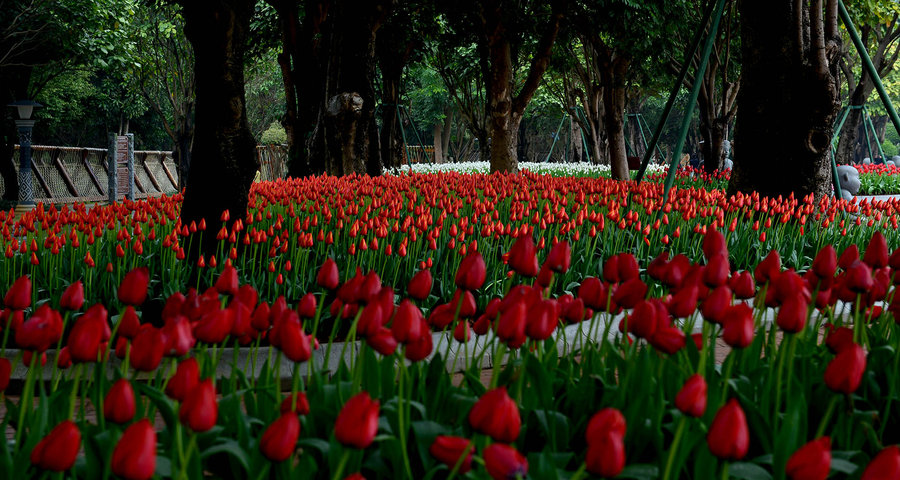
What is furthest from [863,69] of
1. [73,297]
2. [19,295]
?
[19,295]

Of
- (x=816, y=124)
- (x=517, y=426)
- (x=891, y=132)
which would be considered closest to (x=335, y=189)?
(x=816, y=124)

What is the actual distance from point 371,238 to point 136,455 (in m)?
5.11

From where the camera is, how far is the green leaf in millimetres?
1880

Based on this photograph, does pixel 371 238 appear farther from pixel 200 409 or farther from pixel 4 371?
pixel 200 409

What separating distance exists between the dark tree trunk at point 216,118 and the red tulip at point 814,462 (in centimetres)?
545

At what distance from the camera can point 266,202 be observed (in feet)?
26.0

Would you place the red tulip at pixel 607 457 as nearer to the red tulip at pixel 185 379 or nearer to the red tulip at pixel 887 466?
the red tulip at pixel 887 466

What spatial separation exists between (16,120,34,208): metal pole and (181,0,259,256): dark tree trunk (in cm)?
1570

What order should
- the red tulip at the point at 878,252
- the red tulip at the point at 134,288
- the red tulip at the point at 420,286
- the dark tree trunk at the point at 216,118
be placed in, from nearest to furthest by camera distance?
the red tulip at the point at 134,288
the red tulip at the point at 420,286
the red tulip at the point at 878,252
the dark tree trunk at the point at 216,118

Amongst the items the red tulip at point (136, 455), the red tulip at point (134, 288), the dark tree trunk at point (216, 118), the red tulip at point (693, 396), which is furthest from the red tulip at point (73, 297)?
the dark tree trunk at point (216, 118)

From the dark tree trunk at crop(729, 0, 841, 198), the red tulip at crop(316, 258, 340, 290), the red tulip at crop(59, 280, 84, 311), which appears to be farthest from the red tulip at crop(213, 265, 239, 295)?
the dark tree trunk at crop(729, 0, 841, 198)

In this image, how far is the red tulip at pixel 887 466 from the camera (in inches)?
52.8

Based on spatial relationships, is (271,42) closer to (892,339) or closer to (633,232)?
(633,232)

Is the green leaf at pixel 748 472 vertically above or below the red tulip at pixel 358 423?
below
